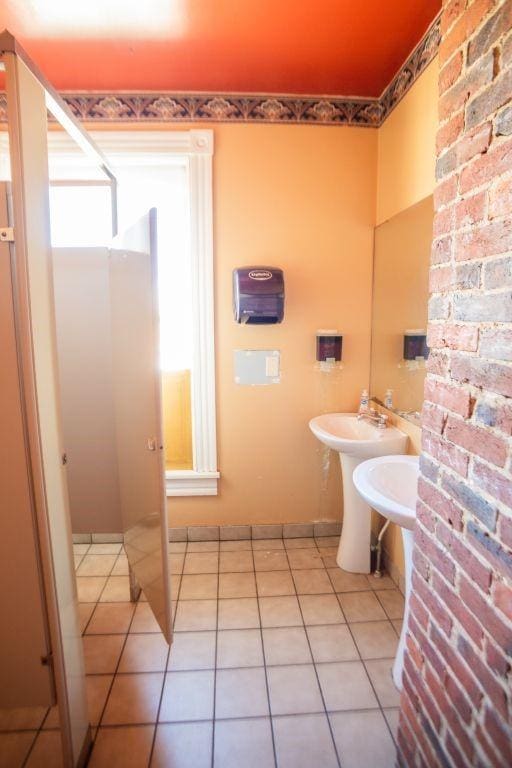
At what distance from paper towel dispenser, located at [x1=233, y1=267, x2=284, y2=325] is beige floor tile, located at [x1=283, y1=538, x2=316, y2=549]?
4.79 feet

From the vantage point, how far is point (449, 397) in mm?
1021

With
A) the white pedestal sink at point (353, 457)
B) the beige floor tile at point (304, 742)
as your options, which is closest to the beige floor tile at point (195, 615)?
the beige floor tile at point (304, 742)

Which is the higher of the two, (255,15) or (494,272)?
(255,15)

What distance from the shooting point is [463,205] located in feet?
3.17

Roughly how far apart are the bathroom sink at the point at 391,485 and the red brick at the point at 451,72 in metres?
1.21

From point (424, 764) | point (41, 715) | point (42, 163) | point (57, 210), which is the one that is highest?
point (57, 210)

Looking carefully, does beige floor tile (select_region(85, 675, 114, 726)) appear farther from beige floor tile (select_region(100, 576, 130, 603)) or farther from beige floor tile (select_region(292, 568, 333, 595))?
beige floor tile (select_region(292, 568, 333, 595))

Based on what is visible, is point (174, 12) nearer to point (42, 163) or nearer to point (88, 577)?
point (42, 163)

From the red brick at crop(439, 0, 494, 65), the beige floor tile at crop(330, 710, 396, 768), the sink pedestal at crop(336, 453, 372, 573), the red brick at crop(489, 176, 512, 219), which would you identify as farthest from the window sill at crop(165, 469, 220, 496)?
the red brick at crop(439, 0, 494, 65)

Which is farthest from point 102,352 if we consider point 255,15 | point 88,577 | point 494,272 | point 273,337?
point 494,272

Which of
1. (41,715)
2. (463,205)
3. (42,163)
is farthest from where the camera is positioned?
(41,715)

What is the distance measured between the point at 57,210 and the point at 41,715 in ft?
8.14

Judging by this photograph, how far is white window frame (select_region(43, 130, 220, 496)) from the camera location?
2.23 metres

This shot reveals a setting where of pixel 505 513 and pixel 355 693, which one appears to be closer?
pixel 505 513
